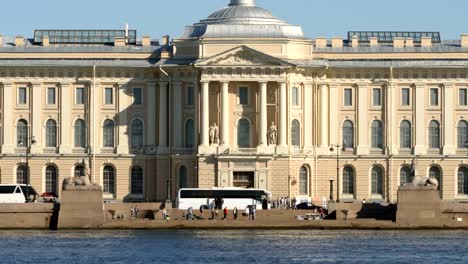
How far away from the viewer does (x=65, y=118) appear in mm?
164625

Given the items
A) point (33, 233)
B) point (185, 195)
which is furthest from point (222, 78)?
point (33, 233)

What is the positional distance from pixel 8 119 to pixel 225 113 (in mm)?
12526

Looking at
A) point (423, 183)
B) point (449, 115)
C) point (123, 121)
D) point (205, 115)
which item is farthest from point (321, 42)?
point (423, 183)

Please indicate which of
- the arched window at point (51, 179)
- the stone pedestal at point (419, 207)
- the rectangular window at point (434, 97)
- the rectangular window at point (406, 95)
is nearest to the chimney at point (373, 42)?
the rectangular window at point (406, 95)

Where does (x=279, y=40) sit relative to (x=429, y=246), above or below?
above

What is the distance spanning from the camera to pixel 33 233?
458ft

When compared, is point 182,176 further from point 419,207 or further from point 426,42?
point 419,207

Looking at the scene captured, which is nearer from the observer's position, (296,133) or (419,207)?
(419,207)

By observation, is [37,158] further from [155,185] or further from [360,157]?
[360,157]

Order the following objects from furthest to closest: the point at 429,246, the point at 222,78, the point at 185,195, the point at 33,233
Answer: the point at 222,78
the point at 185,195
the point at 33,233
the point at 429,246

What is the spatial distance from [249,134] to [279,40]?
Result: 18.1 ft

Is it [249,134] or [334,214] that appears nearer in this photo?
[334,214]

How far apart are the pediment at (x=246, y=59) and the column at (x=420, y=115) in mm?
8383

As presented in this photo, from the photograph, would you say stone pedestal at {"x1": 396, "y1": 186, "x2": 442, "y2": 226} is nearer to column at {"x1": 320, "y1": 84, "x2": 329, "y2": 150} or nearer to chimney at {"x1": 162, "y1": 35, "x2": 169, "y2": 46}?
column at {"x1": 320, "y1": 84, "x2": 329, "y2": 150}
